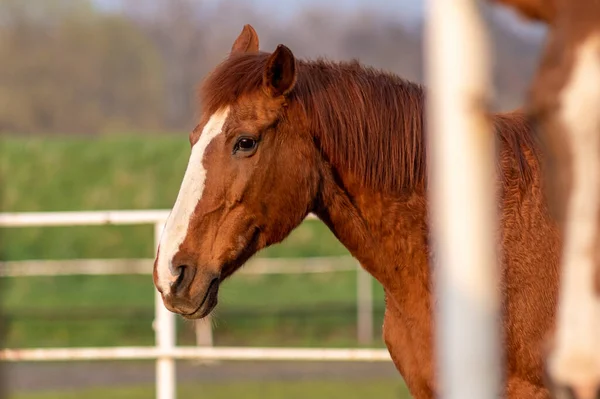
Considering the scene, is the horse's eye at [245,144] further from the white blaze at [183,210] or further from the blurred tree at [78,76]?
the blurred tree at [78,76]

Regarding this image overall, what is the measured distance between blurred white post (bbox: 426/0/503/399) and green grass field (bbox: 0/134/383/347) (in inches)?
410

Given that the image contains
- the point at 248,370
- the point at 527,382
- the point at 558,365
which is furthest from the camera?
the point at 248,370

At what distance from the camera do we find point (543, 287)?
294cm

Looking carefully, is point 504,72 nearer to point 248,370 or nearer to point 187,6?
point 248,370

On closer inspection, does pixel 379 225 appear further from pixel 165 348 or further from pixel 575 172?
pixel 165 348

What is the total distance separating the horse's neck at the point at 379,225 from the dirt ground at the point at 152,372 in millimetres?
7212

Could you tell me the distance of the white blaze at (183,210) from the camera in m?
3.09

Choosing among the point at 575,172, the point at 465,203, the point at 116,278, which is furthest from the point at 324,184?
the point at 116,278

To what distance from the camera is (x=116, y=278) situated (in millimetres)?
14570

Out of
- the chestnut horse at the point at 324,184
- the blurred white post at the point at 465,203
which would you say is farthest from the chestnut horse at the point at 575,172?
the chestnut horse at the point at 324,184

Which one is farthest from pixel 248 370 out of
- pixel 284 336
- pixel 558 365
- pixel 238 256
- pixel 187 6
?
pixel 187 6

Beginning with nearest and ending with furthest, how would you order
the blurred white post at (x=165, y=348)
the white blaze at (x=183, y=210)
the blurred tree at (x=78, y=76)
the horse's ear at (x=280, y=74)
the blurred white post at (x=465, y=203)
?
the blurred white post at (x=465, y=203)
the white blaze at (x=183, y=210)
the horse's ear at (x=280, y=74)
the blurred white post at (x=165, y=348)
the blurred tree at (x=78, y=76)

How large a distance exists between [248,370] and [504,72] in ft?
29.0

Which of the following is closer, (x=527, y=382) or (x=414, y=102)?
(x=527, y=382)
